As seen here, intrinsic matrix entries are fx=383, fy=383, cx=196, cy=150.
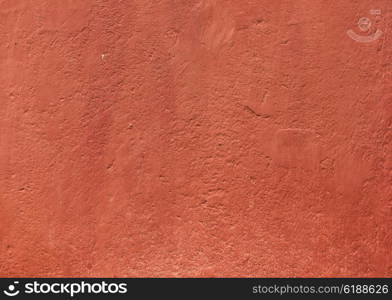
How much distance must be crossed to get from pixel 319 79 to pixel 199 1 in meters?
1.62

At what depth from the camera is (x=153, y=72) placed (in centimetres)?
426

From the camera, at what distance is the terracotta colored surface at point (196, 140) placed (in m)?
3.91

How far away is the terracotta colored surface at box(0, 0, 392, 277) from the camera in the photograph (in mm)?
3910

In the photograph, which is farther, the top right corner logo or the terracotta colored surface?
the top right corner logo

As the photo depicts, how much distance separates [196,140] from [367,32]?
224 centimetres

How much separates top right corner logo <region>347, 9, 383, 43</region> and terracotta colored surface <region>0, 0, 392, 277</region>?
43 mm

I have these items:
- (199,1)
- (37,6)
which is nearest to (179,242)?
(199,1)

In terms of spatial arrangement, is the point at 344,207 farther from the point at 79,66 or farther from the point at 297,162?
the point at 79,66

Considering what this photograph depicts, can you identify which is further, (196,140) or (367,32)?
(367,32)

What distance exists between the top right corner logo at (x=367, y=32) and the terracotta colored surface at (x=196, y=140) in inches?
1.7

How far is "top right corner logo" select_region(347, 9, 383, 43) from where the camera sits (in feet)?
13.8

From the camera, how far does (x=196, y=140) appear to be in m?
4.10

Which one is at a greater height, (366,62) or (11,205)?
(366,62)

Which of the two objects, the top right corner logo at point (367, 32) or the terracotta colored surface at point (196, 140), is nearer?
the terracotta colored surface at point (196, 140)
